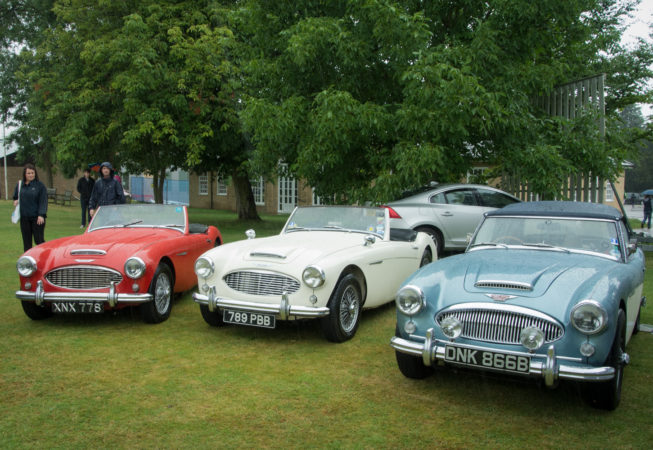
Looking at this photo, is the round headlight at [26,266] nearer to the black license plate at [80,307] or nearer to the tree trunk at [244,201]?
the black license plate at [80,307]

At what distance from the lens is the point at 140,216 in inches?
313

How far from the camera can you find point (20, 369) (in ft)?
16.4

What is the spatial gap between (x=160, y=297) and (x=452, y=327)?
384 centimetres

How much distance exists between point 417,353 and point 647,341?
10.8 feet

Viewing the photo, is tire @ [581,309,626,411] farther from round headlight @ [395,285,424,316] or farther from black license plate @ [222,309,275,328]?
black license plate @ [222,309,275,328]

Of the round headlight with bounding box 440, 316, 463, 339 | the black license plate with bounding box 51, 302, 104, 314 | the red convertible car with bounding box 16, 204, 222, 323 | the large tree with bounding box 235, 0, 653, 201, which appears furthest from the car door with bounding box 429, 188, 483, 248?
the round headlight with bounding box 440, 316, 463, 339

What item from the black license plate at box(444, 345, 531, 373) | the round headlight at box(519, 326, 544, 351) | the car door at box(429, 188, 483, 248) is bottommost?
the black license plate at box(444, 345, 531, 373)

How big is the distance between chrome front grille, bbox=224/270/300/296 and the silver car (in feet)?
16.3

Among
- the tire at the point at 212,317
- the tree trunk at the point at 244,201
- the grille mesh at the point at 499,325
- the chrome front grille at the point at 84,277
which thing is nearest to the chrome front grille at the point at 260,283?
the tire at the point at 212,317

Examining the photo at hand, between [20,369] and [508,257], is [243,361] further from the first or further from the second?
[508,257]

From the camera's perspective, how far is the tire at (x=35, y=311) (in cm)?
651

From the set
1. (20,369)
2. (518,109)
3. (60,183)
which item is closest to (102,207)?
(20,369)

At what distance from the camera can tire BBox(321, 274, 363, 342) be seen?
568 centimetres

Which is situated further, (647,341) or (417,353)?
(647,341)
